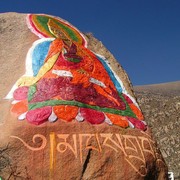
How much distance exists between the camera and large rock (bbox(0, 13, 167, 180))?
22.9 feet

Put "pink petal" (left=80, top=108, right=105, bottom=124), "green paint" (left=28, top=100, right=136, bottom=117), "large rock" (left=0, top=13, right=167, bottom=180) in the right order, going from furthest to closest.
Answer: "pink petal" (left=80, top=108, right=105, bottom=124)
"green paint" (left=28, top=100, right=136, bottom=117)
"large rock" (left=0, top=13, right=167, bottom=180)

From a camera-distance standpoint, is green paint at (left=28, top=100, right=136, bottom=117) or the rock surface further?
the rock surface

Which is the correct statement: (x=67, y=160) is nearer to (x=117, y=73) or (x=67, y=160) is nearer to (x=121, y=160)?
(x=121, y=160)

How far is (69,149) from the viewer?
7.23 meters

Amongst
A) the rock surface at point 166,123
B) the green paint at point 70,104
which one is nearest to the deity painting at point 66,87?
the green paint at point 70,104

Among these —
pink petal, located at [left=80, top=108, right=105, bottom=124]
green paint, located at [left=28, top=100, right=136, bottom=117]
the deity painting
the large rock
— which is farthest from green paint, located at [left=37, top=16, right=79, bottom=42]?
pink petal, located at [left=80, top=108, right=105, bottom=124]

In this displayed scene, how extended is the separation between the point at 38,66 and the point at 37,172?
6.93ft

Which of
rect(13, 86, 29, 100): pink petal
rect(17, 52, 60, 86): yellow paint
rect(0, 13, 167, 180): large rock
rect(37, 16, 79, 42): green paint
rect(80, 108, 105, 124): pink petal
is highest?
rect(37, 16, 79, 42): green paint

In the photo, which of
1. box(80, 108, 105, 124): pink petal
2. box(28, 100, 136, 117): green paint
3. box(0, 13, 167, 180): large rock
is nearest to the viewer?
box(0, 13, 167, 180): large rock

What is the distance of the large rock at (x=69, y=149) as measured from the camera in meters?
6.98

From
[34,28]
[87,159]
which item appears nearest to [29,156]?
[87,159]

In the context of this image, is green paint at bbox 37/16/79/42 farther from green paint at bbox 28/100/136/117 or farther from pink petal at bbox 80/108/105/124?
pink petal at bbox 80/108/105/124

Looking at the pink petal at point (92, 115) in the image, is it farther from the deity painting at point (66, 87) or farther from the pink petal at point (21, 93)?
the pink petal at point (21, 93)

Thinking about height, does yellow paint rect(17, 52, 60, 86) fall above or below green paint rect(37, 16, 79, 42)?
below
